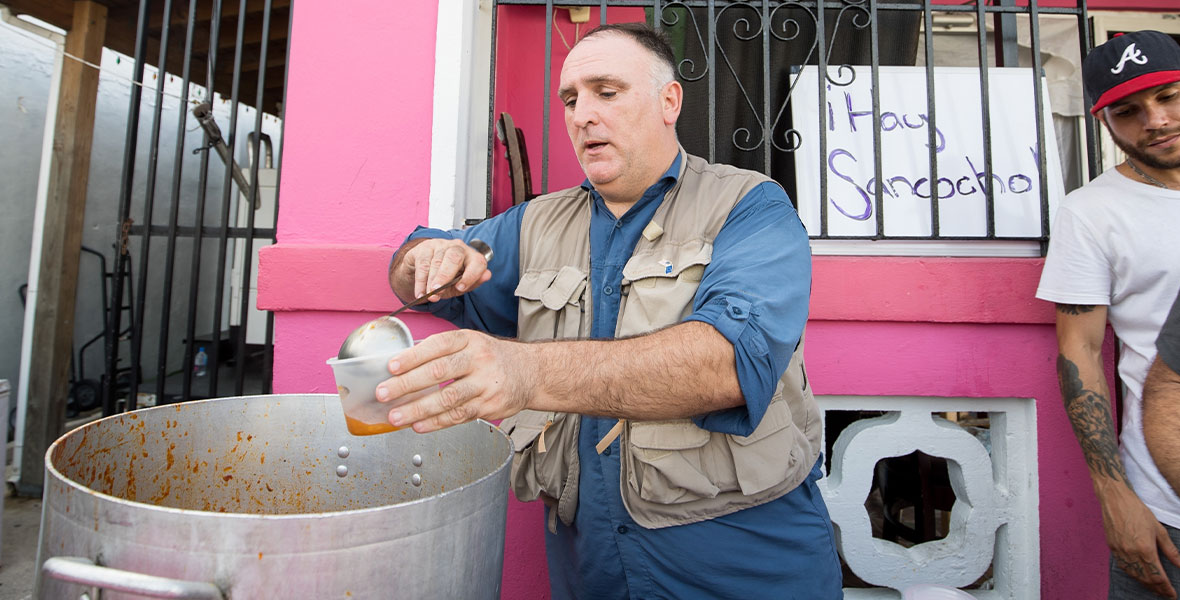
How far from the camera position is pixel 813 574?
1.33 meters

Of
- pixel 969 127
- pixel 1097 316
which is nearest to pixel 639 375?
pixel 1097 316

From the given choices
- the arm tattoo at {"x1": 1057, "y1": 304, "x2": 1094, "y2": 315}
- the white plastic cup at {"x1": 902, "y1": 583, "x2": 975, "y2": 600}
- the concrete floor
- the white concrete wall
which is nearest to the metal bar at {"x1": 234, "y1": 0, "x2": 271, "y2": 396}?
the concrete floor

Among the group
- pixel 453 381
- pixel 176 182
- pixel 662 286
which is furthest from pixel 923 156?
pixel 176 182

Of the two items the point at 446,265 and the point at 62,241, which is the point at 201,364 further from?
A: the point at 446,265

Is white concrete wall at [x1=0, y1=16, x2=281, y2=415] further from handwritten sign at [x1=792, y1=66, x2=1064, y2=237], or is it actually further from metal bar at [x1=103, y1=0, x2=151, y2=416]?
handwritten sign at [x1=792, y1=66, x2=1064, y2=237]

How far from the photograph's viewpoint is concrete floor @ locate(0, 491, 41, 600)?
2377mm

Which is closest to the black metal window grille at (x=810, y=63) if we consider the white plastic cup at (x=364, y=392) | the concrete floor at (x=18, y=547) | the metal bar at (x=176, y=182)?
the metal bar at (x=176, y=182)

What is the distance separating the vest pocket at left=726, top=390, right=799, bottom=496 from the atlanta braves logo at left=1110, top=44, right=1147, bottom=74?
4.28ft

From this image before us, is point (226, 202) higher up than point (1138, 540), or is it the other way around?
point (226, 202)

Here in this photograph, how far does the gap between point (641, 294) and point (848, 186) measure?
122cm

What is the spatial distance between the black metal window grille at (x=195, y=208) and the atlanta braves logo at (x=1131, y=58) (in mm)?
2518

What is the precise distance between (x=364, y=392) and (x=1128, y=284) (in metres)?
1.86

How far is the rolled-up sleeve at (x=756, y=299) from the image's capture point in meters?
1.02

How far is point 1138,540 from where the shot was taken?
1524 millimetres
